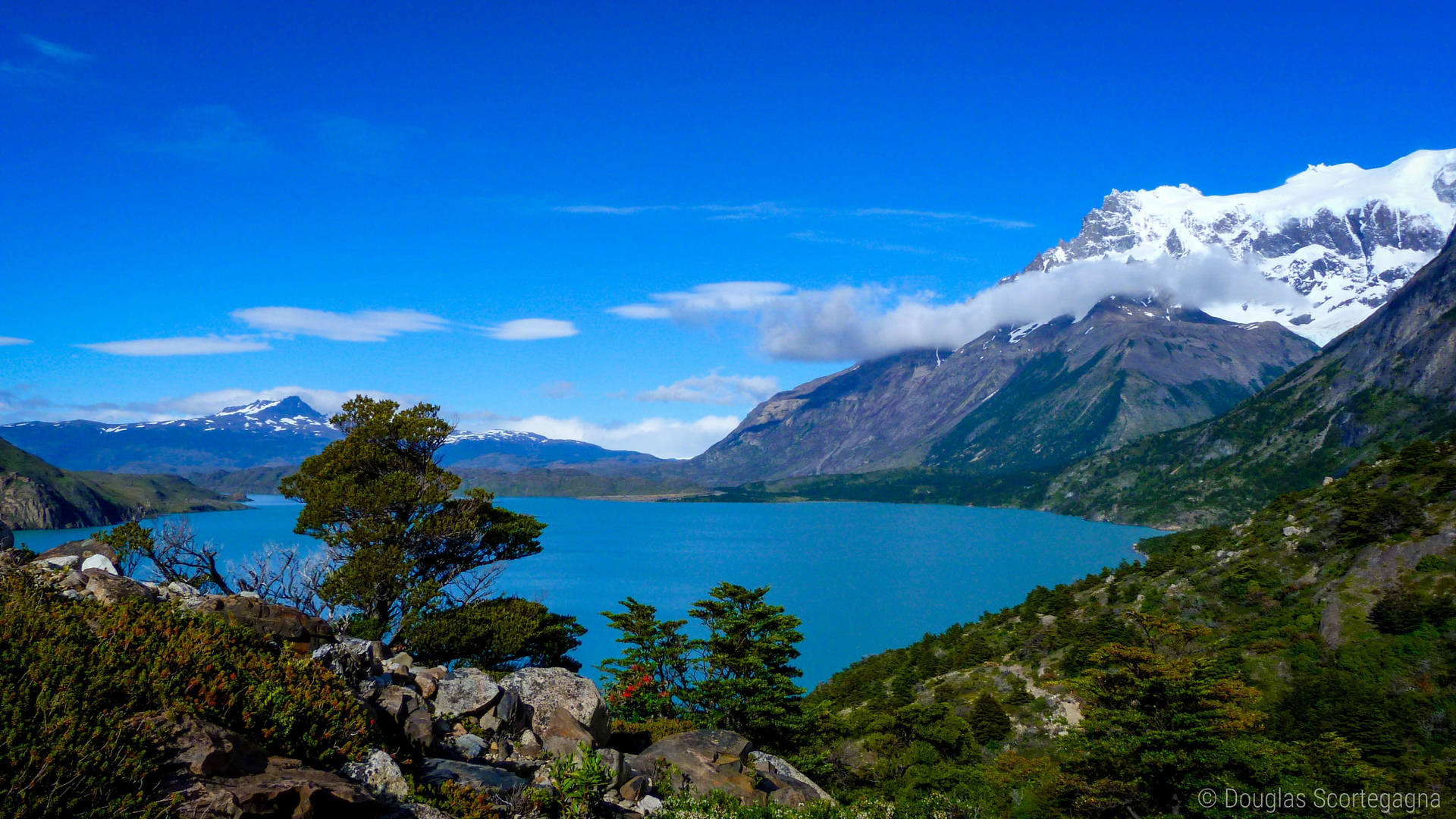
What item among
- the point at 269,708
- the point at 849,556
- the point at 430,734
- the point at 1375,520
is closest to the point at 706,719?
the point at 430,734

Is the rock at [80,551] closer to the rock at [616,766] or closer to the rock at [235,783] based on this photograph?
the rock at [235,783]

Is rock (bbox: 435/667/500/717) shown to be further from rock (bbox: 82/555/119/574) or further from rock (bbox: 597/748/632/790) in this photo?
rock (bbox: 82/555/119/574)

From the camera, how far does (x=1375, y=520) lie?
167 feet

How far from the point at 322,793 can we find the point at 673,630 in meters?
31.6

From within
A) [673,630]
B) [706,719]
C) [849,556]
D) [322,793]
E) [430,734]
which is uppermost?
[322,793]

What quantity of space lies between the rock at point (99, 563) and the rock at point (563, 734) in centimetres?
1279

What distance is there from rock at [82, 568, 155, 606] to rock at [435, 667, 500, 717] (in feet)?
22.6

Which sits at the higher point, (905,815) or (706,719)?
(905,815)

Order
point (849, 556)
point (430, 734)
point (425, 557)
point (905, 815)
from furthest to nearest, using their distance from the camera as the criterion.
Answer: point (849, 556)
point (425, 557)
point (905, 815)
point (430, 734)

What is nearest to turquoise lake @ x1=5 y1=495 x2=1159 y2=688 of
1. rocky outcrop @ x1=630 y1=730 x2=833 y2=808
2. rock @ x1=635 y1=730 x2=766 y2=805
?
rocky outcrop @ x1=630 y1=730 x2=833 y2=808

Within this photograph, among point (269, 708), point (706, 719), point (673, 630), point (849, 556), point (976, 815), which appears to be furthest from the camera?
point (849, 556)

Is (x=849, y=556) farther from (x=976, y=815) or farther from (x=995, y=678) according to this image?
(x=976, y=815)

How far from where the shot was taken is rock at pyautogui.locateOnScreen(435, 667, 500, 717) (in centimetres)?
1894

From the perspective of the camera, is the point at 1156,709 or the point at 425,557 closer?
the point at 1156,709
